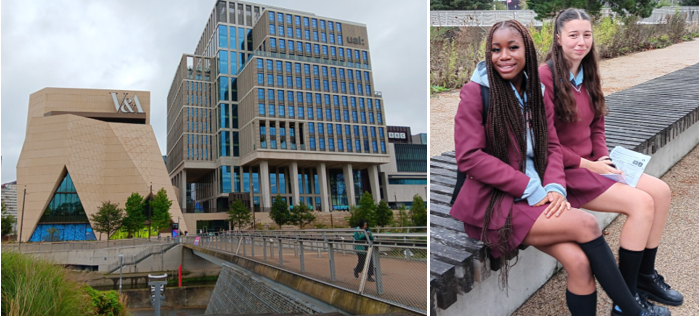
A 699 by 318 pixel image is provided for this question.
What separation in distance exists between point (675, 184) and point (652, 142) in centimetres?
90

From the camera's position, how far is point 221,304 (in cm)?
1476

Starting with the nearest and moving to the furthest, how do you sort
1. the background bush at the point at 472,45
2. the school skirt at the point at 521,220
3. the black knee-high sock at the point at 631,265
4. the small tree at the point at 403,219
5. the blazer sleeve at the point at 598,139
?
the school skirt at the point at 521,220
the black knee-high sock at the point at 631,265
the blazer sleeve at the point at 598,139
the background bush at the point at 472,45
the small tree at the point at 403,219

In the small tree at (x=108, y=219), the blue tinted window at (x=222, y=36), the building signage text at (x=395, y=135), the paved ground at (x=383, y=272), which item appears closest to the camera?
the paved ground at (x=383, y=272)

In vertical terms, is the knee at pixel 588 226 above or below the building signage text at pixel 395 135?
below

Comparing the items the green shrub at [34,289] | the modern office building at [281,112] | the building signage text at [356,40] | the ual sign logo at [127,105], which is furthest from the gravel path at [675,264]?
the building signage text at [356,40]

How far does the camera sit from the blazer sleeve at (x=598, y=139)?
10.1ft

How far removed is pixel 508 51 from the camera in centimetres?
253

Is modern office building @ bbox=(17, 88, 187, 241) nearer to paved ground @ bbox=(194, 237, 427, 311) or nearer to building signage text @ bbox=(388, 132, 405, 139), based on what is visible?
building signage text @ bbox=(388, 132, 405, 139)

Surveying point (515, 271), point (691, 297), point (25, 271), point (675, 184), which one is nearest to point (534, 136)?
point (515, 271)

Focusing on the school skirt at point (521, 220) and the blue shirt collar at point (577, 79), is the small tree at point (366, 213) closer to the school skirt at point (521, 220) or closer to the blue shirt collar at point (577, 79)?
the blue shirt collar at point (577, 79)

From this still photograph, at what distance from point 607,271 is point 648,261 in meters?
0.68

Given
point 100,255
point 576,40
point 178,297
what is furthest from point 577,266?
point 100,255

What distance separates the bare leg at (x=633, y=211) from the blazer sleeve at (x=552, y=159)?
0.38m

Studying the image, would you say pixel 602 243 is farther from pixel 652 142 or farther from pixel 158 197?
pixel 158 197
